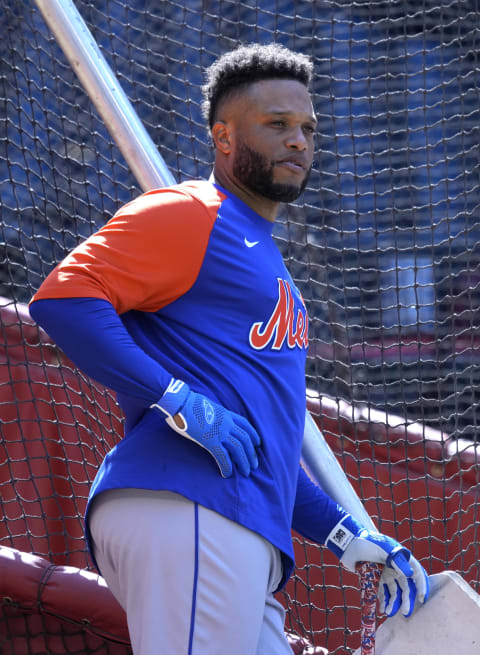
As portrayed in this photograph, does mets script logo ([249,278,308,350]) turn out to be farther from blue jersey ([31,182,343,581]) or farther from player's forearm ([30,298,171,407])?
player's forearm ([30,298,171,407])

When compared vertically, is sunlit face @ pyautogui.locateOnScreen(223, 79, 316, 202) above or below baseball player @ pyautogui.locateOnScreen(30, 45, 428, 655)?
above

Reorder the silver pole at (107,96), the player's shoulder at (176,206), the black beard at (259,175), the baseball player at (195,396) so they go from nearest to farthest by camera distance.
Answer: the baseball player at (195,396) < the player's shoulder at (176,206) < the black beard at (259,175) < the silver pole at (107,96)

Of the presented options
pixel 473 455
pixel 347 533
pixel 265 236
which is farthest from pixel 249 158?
pixel 473 455

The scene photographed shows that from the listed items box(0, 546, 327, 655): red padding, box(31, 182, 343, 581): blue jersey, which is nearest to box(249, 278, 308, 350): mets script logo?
box(31, 182, 343, 581): blue jersey

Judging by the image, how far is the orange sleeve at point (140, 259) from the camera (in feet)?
5.27

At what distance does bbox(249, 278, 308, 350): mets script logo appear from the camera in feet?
5.77

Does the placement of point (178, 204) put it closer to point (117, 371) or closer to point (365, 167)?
point (117, 371)

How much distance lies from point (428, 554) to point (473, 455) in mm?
Result: 381

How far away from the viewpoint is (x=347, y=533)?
2.00 meters

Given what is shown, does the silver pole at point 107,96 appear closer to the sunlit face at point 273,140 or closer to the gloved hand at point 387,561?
the sunlit face at point 273,140

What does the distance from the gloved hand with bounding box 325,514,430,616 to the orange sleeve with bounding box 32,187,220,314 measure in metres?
0.68

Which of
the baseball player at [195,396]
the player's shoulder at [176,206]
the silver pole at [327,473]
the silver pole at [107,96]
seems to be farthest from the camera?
the silver pole at [107,96]

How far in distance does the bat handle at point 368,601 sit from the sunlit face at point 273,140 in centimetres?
82

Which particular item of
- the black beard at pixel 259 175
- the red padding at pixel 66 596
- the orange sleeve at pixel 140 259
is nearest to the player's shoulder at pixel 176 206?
the orange sleeve at pixel 140 259
